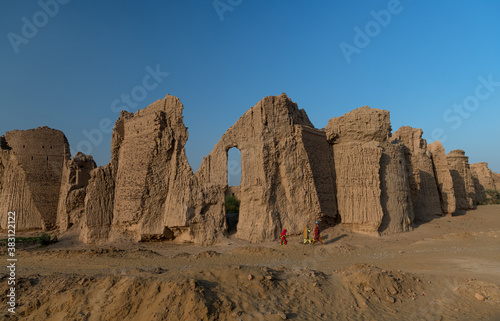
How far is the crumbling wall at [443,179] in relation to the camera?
1803 centimetres

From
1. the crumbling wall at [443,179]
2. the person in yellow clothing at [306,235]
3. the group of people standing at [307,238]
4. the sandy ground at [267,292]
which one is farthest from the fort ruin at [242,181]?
the crumbling wall at [443,179]

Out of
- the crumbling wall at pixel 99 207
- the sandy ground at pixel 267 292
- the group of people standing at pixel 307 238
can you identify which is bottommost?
the sandy ground at pixel 267 292

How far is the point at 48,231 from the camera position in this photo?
1489cm

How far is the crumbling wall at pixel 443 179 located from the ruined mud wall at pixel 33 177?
63.3 feet

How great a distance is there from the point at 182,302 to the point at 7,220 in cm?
1368

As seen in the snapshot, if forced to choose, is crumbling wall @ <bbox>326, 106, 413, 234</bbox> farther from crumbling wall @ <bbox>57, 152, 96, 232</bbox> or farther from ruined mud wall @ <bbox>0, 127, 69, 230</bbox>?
ruined mud wall @ <bbox>0, 127, 69, 230</bbox>

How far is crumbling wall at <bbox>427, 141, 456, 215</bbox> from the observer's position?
18031 mm

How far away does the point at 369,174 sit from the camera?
A: 1334cm

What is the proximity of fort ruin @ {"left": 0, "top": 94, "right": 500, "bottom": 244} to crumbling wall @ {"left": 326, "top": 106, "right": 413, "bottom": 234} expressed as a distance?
0.04m

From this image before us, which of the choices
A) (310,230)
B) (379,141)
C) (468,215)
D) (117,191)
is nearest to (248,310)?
(310,230)

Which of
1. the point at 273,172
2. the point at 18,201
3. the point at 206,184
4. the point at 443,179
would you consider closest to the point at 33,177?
the point at 18,201

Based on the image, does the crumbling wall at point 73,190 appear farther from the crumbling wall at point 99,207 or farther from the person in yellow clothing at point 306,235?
the person in yellow clothing at point 306,235

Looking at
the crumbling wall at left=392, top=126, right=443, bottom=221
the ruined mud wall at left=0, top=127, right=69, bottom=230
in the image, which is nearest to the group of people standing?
the crumbling wall at left=392, top=126, right=443, bottom=221

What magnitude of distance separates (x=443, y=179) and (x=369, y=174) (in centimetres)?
801
